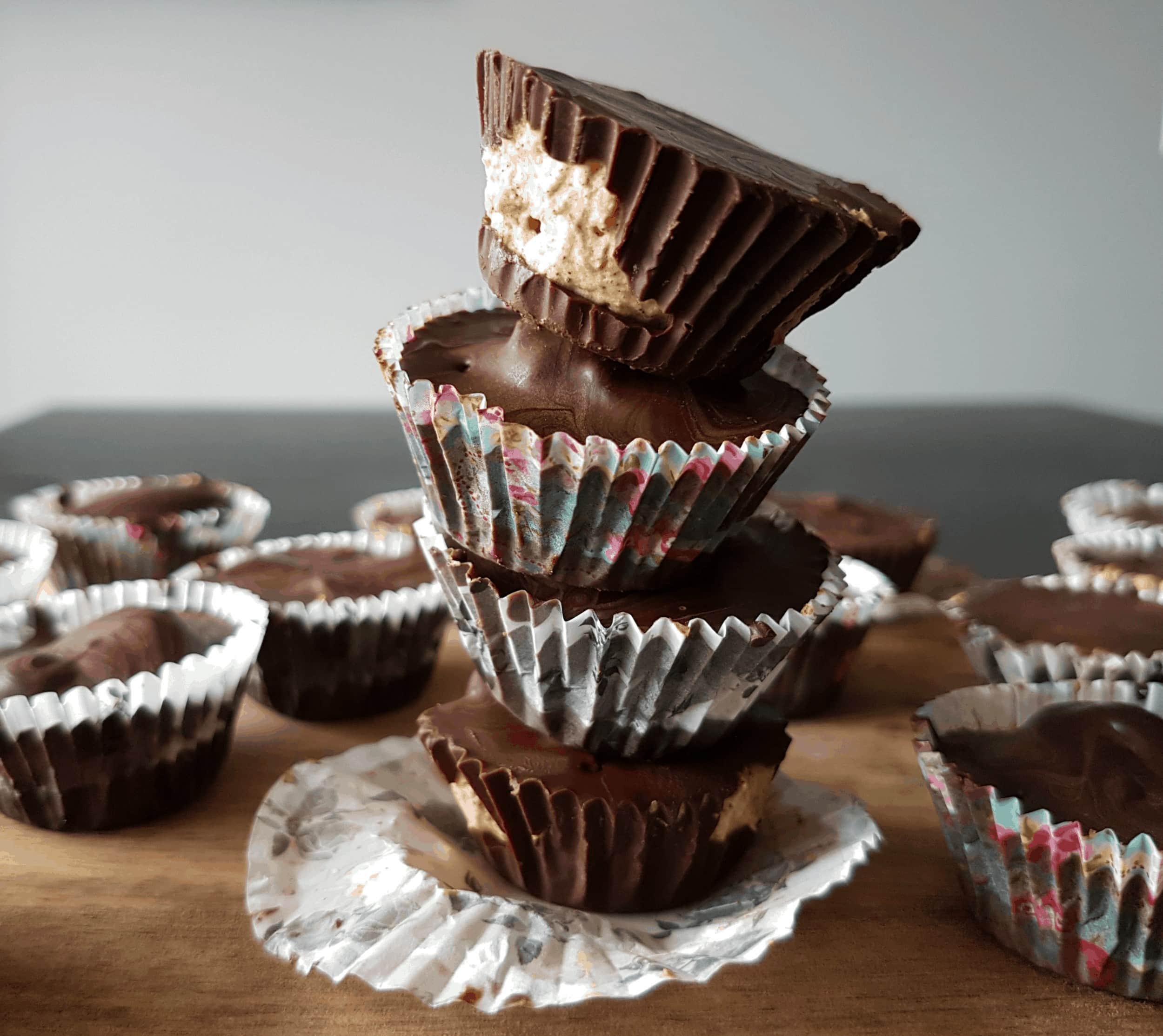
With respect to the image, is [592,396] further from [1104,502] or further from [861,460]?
[861,460]

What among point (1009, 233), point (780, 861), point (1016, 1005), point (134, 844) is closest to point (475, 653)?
point (780, 861)

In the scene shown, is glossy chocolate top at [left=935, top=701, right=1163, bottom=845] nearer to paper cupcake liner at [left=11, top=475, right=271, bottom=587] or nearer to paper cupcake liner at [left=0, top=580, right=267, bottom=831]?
paper cupcake liner at [left=0, top=580, right=267, bottom=831]

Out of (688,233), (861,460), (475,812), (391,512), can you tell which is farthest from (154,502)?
(861,460)

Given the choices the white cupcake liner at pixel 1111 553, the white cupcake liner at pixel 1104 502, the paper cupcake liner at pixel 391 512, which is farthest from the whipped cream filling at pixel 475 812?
the white cupcake liner at pixel 1104 502

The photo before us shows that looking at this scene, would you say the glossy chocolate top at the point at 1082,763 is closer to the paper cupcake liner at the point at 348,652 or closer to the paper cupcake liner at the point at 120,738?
the paper cupcake liner at the point at 348,652

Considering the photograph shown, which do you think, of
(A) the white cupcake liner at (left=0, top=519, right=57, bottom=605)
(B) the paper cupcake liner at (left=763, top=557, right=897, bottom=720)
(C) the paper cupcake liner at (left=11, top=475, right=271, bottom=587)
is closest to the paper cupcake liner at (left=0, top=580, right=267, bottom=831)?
(A) the white cupcake liner at (left=0, top=519, right=57, bottom=605)

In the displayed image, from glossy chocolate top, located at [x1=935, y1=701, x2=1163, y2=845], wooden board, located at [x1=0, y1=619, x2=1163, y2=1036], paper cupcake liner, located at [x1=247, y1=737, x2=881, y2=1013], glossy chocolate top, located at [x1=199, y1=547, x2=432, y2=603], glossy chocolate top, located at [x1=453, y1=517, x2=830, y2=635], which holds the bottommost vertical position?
wooden board, located at [x1=0, y1=619, x2=1163, y2=1036]
